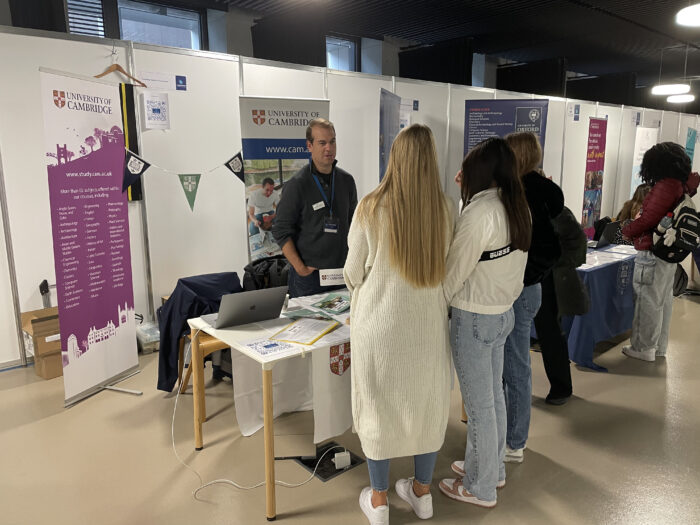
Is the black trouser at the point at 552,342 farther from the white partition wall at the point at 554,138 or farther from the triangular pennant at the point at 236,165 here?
the white partition wall at the point at 554,138

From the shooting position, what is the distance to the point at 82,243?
3.04 meters

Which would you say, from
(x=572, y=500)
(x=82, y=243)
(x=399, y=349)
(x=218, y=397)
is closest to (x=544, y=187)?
(x=399, y=349)

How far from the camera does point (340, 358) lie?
2.27 m

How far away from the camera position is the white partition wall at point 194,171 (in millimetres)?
4223

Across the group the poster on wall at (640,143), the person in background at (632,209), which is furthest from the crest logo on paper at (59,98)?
the poster on wall at (640,143)

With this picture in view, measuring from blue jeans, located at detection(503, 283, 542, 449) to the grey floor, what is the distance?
0.20 metres

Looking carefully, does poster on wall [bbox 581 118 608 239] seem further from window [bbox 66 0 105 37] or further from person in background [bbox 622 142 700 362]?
window [bbox 66 0 105 37]

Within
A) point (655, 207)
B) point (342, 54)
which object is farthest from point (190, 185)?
point (342, 54)

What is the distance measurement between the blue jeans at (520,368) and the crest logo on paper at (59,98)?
104 inches

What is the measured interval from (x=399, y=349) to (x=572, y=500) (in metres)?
1.17

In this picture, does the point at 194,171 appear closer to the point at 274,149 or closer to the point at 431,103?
the point at 274,149

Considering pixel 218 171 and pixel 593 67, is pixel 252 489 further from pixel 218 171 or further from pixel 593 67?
pixel 593 67

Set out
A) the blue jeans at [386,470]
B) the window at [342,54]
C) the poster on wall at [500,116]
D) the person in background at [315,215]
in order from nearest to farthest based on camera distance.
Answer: the blue jeans at [386,470] < the person in background at [315,215] < the poster on wall at [500,116] < the window at [342,54]

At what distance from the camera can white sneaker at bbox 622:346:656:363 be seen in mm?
3894
